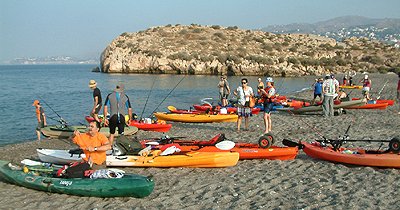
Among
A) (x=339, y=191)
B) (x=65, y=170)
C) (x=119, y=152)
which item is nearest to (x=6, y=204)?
(x=65, y=170)

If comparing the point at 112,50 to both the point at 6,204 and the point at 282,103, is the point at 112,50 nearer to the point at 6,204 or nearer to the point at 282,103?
the point at 282,103

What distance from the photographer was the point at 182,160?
9.02m

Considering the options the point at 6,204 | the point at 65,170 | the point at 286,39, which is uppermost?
the point at 286,39

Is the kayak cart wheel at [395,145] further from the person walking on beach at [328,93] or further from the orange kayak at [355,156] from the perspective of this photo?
the person walking on beach at [328,93]

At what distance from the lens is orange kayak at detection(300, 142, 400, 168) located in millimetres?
8242

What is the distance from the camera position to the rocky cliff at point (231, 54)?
57656mm

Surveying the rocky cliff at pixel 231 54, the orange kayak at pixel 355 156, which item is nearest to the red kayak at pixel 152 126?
the orange kayak at pixel 355 156

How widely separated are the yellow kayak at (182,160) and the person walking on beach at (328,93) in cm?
805

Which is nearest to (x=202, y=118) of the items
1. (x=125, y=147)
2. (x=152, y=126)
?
(x=152, y=126)

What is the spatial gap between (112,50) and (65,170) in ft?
219

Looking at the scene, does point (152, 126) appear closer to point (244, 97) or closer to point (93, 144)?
point (244, 97)

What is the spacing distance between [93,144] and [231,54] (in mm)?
54624

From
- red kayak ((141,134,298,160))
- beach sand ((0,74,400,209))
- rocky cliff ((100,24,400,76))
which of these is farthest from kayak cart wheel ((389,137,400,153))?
rocky cliff ((100,24,400,76))

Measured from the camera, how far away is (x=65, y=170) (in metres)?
7.77
